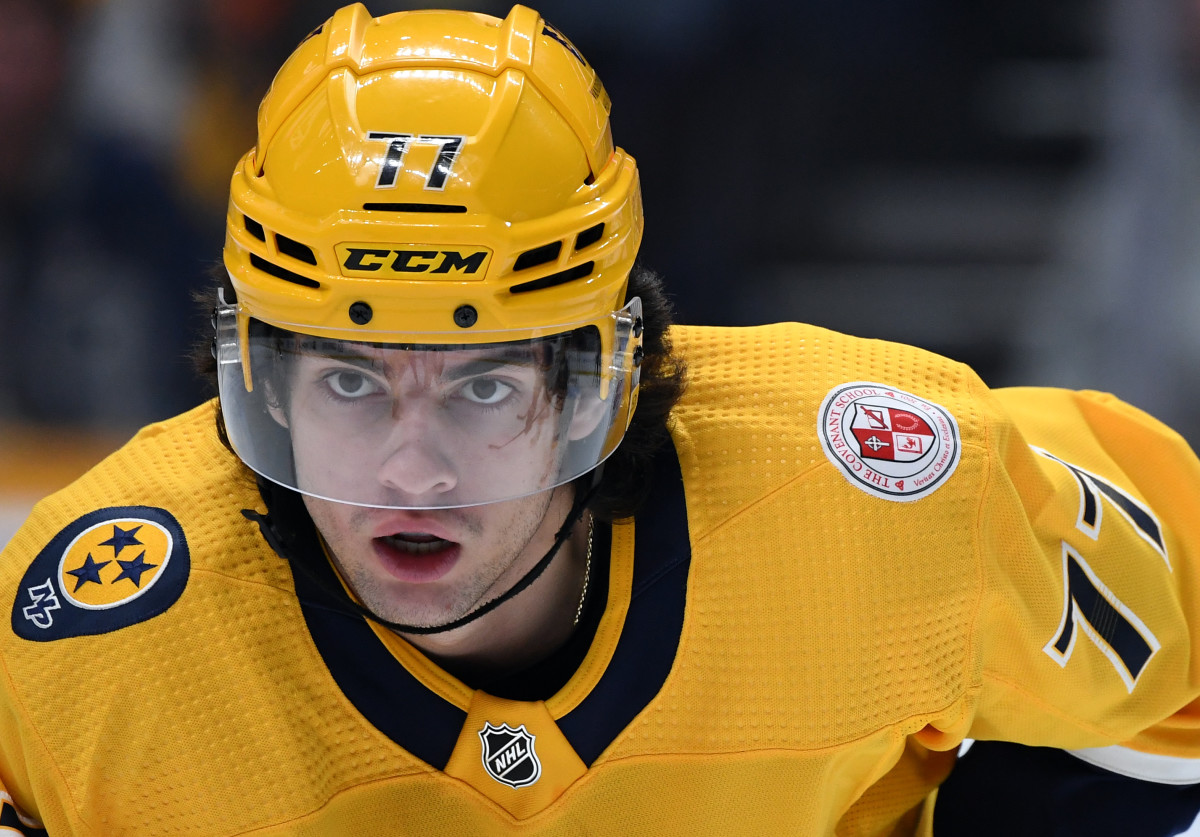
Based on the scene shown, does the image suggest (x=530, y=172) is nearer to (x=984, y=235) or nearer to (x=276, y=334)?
(x=276, y=334)

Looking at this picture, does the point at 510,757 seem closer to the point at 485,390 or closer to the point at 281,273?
the point at 485,390

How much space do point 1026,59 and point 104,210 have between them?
2.25 metres

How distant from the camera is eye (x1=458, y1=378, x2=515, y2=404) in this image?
1402mm

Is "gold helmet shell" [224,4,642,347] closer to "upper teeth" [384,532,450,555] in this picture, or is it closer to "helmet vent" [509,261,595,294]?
"helmet vent" [509,261,595,294]

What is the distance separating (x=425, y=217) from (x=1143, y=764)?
1270mm

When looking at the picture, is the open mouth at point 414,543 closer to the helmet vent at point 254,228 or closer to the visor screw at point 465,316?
the visor screw at point 465,316

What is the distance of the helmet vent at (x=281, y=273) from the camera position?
1.36 metres

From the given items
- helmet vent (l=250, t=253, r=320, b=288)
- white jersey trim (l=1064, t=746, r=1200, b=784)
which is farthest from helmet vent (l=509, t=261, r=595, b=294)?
white jersey trim (l=1064, t=746, r=1200, b=784)

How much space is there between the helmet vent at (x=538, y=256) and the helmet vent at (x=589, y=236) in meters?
0.03

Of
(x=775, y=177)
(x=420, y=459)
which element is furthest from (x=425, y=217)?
(x=775, y=177)

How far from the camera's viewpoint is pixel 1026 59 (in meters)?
3.07

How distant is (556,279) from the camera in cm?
140

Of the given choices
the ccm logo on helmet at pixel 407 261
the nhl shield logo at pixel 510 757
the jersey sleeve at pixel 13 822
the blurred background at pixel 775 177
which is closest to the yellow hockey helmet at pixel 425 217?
the ccm logo on helmet at pixel 407 261

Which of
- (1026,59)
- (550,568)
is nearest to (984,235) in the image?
(1026,59)
